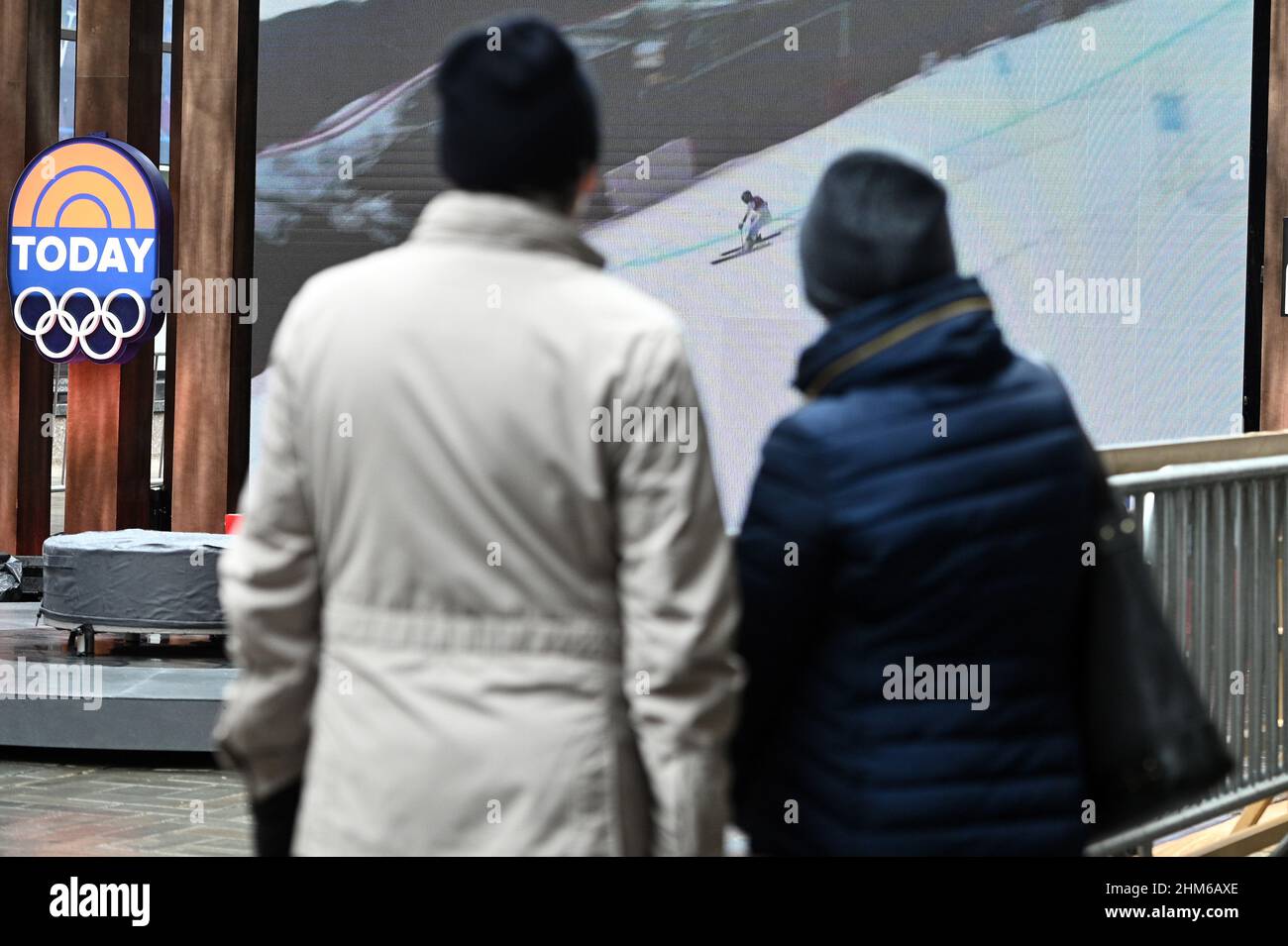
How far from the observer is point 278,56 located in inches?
507

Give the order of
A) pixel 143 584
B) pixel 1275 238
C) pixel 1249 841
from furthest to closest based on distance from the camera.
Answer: pixel 1275 238, pixel 143 584, pixel 1249 841

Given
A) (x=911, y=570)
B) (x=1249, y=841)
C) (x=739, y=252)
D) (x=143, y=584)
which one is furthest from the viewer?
(x=739, y=252)

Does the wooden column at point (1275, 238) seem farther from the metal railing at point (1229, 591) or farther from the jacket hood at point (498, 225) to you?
the jacket hood at point (498, 225)

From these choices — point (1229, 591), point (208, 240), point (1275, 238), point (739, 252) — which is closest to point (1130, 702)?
point (1229, 591)

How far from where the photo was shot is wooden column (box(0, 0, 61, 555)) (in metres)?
14.2

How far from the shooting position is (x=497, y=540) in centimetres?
198

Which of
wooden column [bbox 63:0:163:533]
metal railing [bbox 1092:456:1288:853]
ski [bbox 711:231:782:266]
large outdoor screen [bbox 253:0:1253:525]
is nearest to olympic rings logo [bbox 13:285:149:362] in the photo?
wooden column [bbox 63:0:163:533]

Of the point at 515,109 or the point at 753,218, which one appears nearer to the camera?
the point at 515,109

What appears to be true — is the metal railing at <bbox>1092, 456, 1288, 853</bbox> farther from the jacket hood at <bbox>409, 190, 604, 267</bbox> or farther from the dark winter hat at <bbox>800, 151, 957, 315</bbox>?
the jacket hood at <bbox>409, 190, 604, 267</bbox>

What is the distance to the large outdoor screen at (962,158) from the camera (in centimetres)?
1261

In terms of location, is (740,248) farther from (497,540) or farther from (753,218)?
(497,540)

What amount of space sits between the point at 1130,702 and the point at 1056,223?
1094cm

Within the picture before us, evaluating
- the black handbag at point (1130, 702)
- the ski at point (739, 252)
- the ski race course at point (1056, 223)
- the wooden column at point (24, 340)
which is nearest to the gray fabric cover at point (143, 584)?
the ski race course at point (1056, 223)

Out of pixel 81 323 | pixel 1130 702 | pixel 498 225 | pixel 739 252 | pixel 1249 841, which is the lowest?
pixel 1249 841
